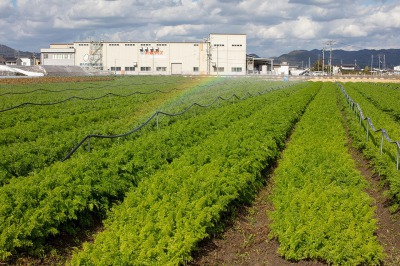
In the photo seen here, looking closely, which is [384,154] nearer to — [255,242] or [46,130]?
[255,242]

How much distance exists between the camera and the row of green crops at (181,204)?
6.61 metres

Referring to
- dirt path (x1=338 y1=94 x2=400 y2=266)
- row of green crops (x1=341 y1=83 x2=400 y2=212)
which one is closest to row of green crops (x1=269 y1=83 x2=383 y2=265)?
dirt path (x1=338 y1=94 x2=400 y2=266)

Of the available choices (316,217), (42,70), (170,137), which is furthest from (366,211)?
(42,70)

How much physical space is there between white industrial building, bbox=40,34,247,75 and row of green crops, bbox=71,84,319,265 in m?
87.3

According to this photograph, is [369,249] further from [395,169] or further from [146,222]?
[395,169]

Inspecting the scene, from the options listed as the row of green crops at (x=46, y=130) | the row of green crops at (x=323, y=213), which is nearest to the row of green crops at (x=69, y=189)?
the row of green crops at (x=46, y=130)

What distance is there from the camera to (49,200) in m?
8.14

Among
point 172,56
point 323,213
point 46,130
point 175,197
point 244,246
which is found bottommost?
point 244,246

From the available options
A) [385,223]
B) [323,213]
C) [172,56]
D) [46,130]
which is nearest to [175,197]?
[323,213]

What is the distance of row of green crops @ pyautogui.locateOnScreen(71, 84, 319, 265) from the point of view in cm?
661

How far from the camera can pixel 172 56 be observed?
327 ft

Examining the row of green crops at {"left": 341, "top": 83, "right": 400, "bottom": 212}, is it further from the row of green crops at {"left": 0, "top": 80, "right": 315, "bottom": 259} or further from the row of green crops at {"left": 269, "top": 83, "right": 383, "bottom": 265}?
the row of green crops at {"left": 0, "top": 80, "right": 315, "bottom": 259}

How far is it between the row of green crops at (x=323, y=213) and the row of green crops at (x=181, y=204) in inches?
34.8

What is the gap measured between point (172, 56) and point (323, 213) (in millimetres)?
93689
